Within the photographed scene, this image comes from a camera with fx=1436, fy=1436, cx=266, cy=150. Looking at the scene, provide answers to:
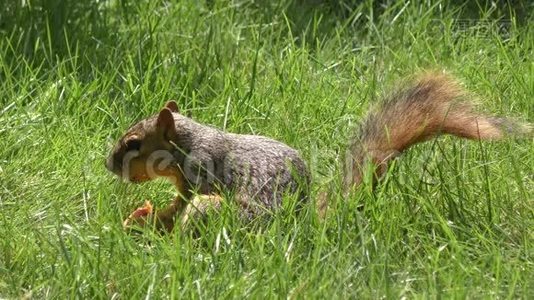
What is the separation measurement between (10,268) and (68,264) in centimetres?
32

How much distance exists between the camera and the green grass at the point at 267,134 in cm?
407

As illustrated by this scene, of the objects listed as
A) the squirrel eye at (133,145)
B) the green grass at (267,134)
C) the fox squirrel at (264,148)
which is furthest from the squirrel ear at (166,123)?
the green grass at (267,134)

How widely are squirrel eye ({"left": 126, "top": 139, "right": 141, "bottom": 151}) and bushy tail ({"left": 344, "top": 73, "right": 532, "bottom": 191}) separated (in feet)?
2.50

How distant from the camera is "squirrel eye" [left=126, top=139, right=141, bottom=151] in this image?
199 inches

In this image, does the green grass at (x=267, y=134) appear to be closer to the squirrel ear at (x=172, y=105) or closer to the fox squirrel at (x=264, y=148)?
the fox squirrel at (x=264, y=148)

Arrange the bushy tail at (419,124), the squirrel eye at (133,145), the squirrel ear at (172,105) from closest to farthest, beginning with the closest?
the bushy tail at (419,124)
the squirrel eye at (133,145)
the squirrel ear at (172,105)

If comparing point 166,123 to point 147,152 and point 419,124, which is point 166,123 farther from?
point 419,124

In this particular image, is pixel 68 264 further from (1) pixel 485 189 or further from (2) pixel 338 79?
(2) pixel 338 79

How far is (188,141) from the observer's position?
5.04 metres

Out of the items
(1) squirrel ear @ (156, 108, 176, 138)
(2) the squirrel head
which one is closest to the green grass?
(2) the squirrel head

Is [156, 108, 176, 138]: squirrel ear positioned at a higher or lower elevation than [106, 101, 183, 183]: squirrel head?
higher

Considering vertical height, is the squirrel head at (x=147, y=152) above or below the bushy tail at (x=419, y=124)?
below

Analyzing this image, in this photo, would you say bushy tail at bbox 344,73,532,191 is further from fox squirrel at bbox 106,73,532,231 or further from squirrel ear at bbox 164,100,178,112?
squirrel ear at bbox 164,100,178,112

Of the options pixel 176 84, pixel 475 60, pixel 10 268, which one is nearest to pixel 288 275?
pixel 10 268
